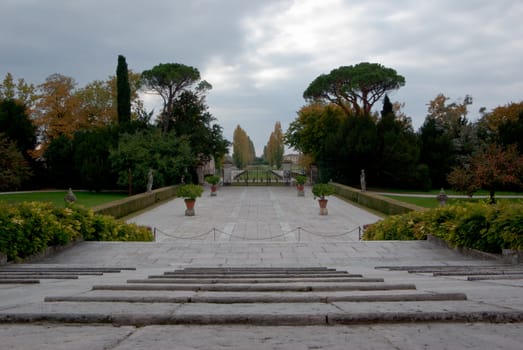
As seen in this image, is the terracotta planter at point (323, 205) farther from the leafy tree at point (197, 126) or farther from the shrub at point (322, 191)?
the leafy tree at point (197, 126)

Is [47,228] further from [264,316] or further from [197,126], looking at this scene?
[197,126]

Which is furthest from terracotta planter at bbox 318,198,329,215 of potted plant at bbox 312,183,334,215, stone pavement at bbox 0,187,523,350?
stone pavement at bbox 0,187,523,350

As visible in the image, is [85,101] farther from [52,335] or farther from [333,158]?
[52,335]

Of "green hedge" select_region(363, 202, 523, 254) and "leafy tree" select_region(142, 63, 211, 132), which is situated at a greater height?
"leafy tree" select_region(142, 63, 211, 132)

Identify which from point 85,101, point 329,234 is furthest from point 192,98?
point 329,234

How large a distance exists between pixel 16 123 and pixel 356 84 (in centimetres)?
3048

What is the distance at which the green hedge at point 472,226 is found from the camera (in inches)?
340

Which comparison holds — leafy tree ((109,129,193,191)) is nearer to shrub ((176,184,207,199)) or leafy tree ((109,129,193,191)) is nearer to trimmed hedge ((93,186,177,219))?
trimmed hedge ((93,186,177,219))

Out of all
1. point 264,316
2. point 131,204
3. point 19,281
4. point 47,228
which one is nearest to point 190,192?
point 131,204

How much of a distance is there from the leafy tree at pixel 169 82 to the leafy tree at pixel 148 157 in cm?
733

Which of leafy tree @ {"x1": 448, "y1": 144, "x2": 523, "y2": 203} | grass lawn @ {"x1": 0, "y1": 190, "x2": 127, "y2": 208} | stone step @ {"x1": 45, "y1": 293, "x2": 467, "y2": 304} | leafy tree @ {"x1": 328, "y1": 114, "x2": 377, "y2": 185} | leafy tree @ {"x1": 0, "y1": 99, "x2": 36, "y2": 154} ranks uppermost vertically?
leafy tree @ {"x1": 0, "y1": 99, "x2": 36, "y2": 154}

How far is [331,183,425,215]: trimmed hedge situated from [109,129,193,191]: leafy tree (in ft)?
42.1

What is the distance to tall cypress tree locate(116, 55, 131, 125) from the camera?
135 ft

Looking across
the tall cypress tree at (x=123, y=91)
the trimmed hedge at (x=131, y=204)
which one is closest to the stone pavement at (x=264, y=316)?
the trimmed hedge at (x=131, y=204)
